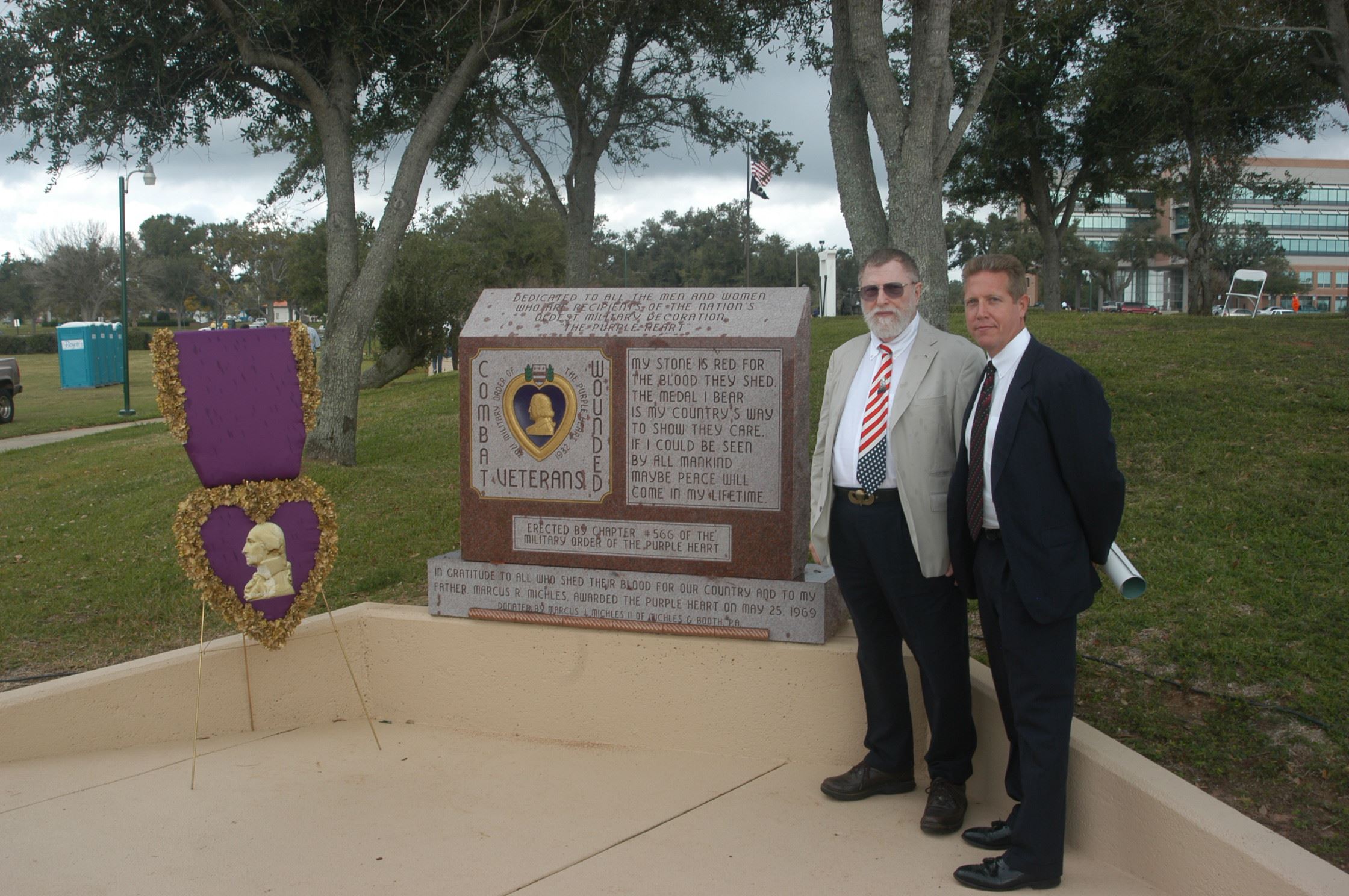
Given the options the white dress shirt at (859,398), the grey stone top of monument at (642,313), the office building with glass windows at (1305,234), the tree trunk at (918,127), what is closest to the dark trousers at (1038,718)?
the white dress shirt at (859,398)

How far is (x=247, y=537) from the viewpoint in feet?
14.1

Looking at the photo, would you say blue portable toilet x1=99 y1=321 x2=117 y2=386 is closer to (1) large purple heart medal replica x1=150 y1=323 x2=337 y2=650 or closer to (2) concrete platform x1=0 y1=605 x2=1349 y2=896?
(2) concrete platform x1=0 y1=605 x2=1349 y2=896

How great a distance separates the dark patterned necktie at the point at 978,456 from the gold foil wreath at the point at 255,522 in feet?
8.88

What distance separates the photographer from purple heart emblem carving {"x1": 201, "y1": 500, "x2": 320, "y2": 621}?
14.1ft

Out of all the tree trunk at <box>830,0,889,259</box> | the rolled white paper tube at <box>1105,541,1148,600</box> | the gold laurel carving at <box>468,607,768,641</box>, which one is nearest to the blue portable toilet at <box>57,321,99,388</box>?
the tree trunk at <box>830,0,889,259</box>

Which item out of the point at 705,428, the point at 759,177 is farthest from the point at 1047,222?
the point at 705,428

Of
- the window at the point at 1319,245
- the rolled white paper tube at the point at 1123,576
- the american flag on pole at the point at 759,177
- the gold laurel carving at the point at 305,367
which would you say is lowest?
the rolled white paper tube at the point at 1123,576

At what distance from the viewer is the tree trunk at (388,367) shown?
20875 mm

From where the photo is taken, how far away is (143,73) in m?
10.5

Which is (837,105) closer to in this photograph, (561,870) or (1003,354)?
(1003,354)

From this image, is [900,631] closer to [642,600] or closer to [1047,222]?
[642,600]

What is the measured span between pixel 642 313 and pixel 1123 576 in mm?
2368

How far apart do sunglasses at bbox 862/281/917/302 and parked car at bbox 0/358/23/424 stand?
2038 centimetres

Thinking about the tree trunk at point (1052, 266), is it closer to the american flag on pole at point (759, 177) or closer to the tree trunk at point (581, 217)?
the american flag on pole at point (759, 177)
